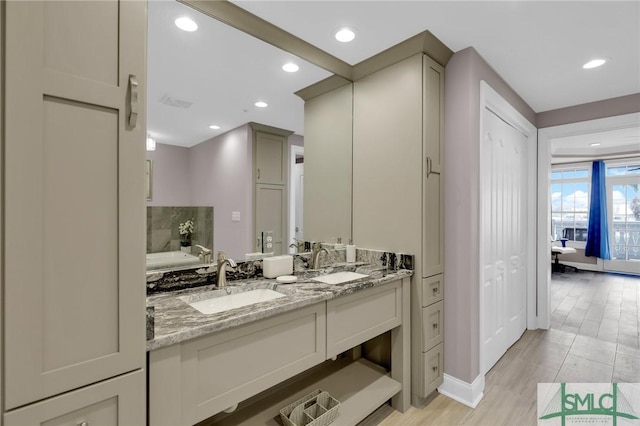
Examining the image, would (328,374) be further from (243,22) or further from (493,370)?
(243,22)

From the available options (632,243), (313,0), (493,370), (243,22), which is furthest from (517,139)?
(632,243)

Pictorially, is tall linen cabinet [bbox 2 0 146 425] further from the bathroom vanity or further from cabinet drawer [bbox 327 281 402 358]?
cabinet drawer [bbox 327 281 402 358]

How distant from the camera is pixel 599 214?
21.7ft

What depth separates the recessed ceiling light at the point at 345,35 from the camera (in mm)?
1957

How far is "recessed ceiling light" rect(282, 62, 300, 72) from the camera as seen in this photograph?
6.86 ft

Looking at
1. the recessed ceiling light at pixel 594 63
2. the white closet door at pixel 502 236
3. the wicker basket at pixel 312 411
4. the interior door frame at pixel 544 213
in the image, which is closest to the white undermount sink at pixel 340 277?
the wicker basket at pixel 312 411

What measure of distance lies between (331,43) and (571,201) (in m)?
7.89

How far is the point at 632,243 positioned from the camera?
21.3 ft

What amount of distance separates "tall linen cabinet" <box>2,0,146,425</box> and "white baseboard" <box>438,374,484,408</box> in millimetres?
2045

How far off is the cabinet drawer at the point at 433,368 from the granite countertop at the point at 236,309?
0.60 m

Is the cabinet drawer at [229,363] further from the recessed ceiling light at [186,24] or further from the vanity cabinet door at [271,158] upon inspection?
the recessed ceiling light at [186,24]

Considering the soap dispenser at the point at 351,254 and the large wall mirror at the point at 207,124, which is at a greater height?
the large wall mirror at the point at 207,124

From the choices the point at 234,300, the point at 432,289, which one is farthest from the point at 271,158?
the point at 432,289

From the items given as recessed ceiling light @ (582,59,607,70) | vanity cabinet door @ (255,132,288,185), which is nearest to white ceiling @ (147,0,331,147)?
vanity cabinet door @ (255,132,288,185)
